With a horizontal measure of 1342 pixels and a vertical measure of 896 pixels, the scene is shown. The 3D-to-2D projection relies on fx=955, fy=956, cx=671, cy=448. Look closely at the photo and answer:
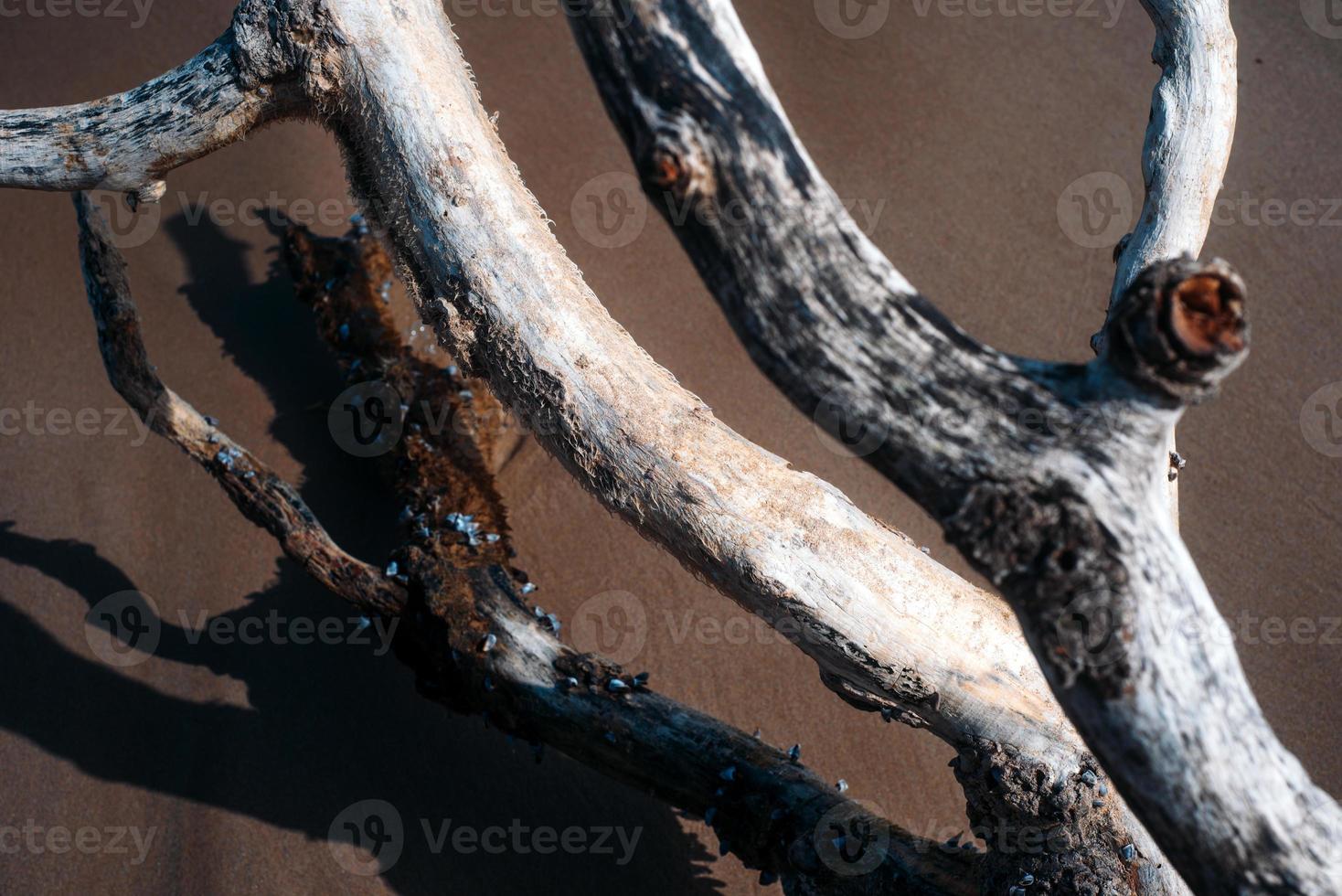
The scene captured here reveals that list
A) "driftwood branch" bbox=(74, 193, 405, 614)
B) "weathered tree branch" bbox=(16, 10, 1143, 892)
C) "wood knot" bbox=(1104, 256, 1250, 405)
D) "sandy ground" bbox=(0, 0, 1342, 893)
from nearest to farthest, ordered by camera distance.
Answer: "wood knot" bbox=(1104, 256, 1250, 405), "weathered tree branch" bbox=(16, 10, 1143, 892), "driftwood branch" bbox=(74, 193, 405, 614), "sandy ground" bbox=(0, 0, 1342, 893)

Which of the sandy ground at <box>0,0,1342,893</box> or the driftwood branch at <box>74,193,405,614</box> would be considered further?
the sandy ground at <box>0,0,1342,893</box>

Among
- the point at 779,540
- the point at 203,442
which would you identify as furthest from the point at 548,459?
the point at 779,540

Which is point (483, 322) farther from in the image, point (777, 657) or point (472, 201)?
point (777, 657)

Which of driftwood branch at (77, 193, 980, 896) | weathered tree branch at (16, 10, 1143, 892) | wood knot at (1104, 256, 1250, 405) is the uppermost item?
wood knot at (1104, 256, 1250, 405)

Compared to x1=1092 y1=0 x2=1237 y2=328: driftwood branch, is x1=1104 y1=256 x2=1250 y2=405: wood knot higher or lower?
lower

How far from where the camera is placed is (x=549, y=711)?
2100mm

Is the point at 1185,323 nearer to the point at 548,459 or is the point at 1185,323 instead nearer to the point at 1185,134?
the point at 1185,134

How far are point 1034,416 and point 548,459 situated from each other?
2.08m

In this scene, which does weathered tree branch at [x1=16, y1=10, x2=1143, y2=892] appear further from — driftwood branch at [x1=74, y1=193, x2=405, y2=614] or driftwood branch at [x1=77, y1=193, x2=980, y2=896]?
driftwood branch at [x1=74, y1=193, x2=405, y2=614]

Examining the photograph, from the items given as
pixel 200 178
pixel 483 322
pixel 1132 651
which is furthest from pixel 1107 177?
pixel 200 178

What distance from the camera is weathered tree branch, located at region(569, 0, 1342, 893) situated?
1.04m

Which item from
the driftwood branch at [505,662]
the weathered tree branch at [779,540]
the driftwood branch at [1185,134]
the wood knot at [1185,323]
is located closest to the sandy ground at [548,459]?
the driftwood branch at [505,662]

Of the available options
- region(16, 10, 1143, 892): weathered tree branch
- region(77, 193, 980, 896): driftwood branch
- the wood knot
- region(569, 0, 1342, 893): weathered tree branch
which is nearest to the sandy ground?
region(77, 193, 980, 896): driftwood branch

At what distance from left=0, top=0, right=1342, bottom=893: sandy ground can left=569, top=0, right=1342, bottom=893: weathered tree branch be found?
4.97ft
